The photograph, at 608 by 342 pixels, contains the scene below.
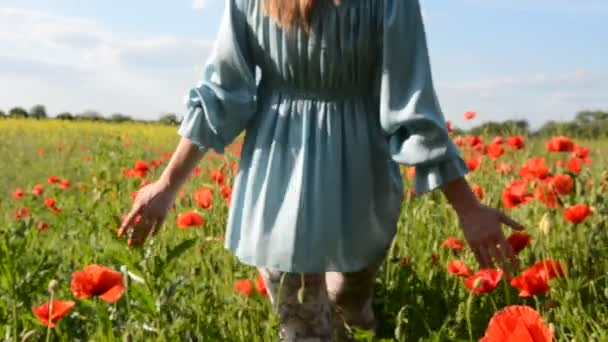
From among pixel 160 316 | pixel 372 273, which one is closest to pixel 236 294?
pixel 372 273

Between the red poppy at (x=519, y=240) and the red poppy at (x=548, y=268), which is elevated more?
the red poppy at (x=519, y=240)

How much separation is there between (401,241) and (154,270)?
A: 116cm

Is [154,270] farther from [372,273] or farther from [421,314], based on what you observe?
[421,314]

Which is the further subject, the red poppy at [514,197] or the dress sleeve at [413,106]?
the red poppy at [514,197]

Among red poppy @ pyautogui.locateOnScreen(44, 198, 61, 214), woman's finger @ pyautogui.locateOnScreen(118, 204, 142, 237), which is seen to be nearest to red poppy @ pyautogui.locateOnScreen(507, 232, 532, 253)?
woman's finger @ pyautogui.locateOnScreen(118, 204, 142, 237)

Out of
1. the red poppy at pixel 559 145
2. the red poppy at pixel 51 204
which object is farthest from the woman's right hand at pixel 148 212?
the red poppy at pixel 51 204

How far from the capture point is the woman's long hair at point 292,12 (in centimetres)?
169

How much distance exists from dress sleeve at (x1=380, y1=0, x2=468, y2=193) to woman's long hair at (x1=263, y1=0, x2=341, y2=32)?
143 mm

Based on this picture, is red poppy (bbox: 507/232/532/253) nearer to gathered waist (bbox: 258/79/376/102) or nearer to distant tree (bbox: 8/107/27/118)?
gathered waist (bbox: 258/79/376/102)

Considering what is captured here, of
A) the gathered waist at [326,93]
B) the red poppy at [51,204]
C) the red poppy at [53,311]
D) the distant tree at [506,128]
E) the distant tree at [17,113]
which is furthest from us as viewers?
the distant tree at [17,113]

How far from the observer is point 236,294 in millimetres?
2180

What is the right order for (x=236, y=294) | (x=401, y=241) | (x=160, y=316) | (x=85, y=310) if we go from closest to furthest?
(x=160, y=316) < (x=85, y=310) < (x=236, y=294) < (x=401, y=241)

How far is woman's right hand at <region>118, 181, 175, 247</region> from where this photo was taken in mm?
1839

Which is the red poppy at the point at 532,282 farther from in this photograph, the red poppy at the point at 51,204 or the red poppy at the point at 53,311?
the red poppy at the point at 51,204
